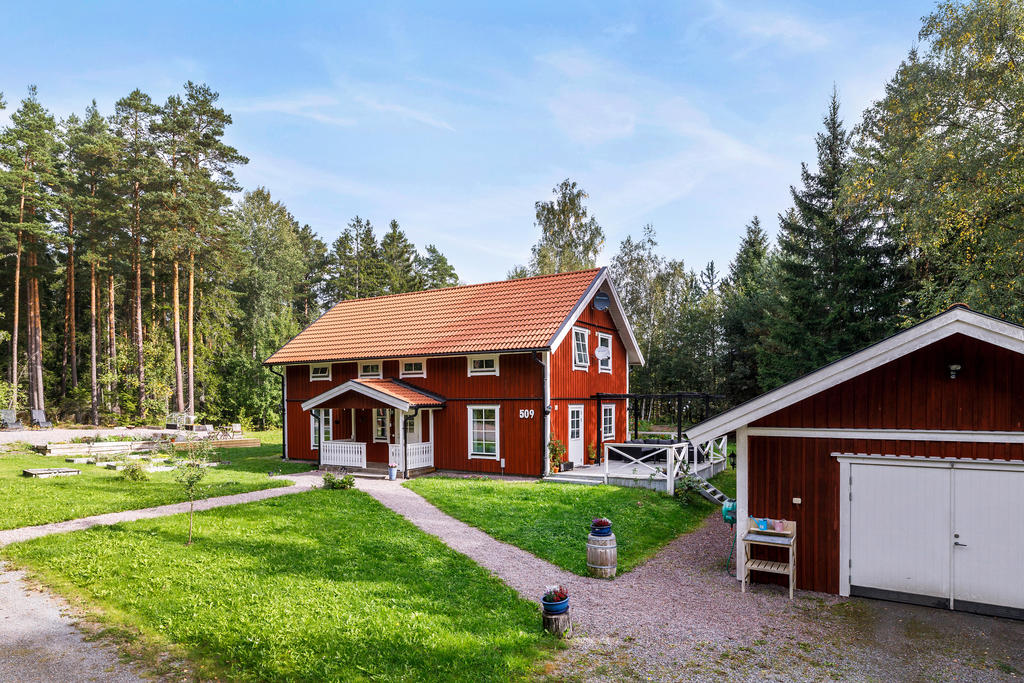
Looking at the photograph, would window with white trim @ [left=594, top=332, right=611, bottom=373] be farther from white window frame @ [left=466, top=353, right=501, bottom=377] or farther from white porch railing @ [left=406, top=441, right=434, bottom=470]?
white porch railing @ [left=406, top=441, right=434, bottom=470]

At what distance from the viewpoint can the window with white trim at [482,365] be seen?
1884 cm

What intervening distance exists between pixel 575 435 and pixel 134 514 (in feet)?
42.7

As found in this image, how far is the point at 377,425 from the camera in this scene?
20.9 m

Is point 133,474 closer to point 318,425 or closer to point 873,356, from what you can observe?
point 318,425

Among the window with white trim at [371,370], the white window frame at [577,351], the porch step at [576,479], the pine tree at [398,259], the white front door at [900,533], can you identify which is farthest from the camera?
the pine tree at [398,259]

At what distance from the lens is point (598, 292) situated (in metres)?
21.0

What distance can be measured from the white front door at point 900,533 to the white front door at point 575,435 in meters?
11.0

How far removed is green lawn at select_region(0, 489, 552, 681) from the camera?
6.08 meters

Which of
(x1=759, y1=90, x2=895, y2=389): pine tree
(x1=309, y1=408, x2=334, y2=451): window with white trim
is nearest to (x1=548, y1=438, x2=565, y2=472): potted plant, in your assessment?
(x1=309, y1=408, x2=334, y2=451): window with white trim

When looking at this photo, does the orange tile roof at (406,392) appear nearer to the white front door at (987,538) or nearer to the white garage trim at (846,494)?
the white garage trim at (846,494)

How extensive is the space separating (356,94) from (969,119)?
750 inches

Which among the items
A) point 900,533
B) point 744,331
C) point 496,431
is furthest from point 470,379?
point 744,331

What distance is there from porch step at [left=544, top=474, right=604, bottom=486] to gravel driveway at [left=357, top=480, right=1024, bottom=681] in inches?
266

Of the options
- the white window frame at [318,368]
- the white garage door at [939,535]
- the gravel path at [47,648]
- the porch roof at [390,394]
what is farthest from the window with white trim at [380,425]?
the white garage door at [939,535]
